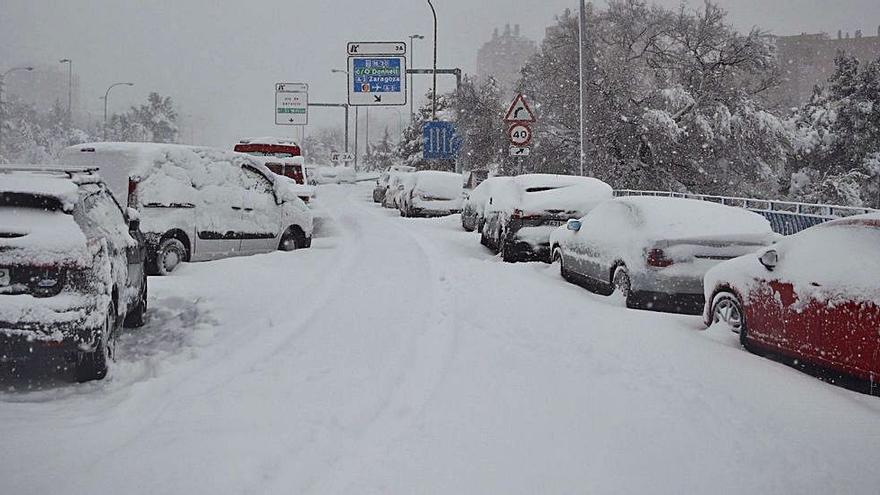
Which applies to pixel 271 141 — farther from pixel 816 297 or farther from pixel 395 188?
pixel 816 297

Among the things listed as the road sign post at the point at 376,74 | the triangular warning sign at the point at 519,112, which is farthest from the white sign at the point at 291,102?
the triangular warning sign at the point at 519,112

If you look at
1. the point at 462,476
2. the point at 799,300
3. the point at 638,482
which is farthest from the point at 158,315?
the point at 799,300

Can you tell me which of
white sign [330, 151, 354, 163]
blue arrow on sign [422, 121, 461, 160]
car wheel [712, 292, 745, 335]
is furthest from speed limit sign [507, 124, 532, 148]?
white sign [330, 151, 354, 163]

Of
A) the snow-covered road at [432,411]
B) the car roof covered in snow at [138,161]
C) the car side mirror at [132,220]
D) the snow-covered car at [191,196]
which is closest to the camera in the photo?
the snow-covered road at [432,411]

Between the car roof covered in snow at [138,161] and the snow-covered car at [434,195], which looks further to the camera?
the snow-covered car at [434,195]

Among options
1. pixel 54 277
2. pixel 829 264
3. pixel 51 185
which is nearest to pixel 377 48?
pixel 51 185

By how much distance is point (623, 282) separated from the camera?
968cm

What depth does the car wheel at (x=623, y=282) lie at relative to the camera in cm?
934

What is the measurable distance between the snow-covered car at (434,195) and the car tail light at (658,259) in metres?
16.7

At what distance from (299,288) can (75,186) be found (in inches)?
172

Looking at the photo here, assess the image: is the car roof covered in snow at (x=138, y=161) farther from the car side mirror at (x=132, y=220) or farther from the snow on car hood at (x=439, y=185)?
the snow on car hood at (x=439, y=185)

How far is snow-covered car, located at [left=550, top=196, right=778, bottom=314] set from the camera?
8992 mm

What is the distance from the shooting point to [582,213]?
1377 centimetres

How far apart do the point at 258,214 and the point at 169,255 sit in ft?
6.11
